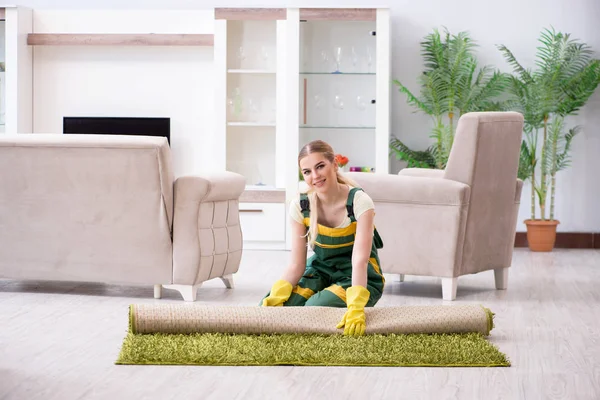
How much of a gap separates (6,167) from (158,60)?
3309mm

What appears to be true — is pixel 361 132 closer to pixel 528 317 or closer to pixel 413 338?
pixel 528 317

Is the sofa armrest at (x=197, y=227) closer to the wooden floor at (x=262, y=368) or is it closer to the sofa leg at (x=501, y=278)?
the wooden floor at (x=262, y=368)

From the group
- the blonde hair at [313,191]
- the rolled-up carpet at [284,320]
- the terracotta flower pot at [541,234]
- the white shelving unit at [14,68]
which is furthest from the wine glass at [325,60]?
the rolled-up carpet at [284,320]

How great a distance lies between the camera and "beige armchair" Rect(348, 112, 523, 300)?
4699 millimetres

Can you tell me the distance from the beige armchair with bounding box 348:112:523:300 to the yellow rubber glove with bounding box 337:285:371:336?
139 centimetres

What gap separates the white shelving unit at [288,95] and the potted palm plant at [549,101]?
1107 mm

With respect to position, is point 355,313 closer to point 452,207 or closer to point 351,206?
point 351,206

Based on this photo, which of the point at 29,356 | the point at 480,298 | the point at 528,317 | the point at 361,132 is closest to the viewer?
the point at 29,356

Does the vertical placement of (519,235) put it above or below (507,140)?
below

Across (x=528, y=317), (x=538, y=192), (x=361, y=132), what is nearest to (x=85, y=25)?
(x=361, y=132)

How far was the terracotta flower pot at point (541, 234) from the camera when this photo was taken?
24.4 feet

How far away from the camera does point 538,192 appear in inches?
295

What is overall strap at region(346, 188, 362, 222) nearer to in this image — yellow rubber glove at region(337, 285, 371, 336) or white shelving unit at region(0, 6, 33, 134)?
yellow rubber glove at region(337, 285, 371, 336)

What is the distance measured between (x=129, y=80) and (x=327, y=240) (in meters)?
4.55
